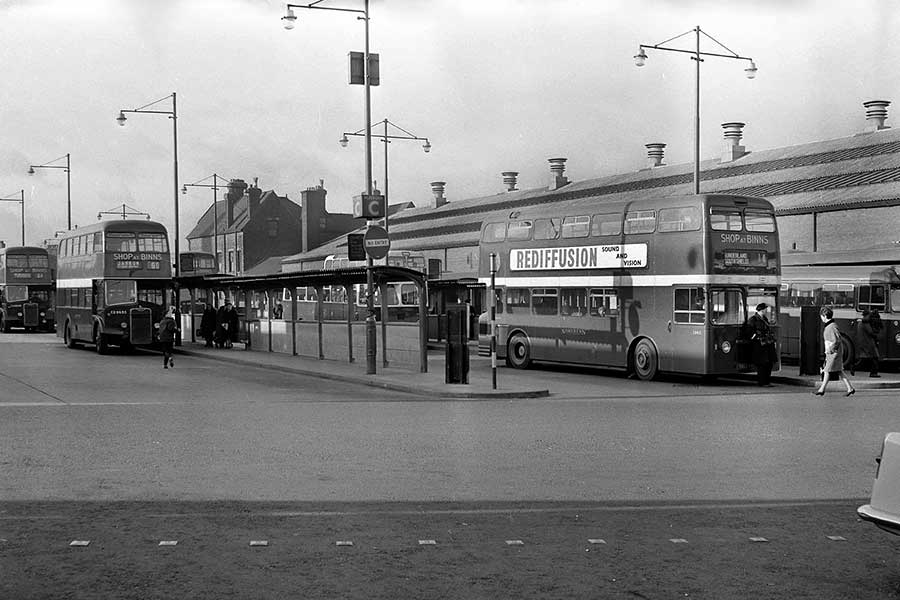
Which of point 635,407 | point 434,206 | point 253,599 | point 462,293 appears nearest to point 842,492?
point 253,599

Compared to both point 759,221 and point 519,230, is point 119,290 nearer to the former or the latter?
point 519,230

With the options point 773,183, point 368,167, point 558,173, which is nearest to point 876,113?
point 773,183

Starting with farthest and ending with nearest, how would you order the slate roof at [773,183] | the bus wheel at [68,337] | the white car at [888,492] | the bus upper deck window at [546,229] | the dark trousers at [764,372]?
the bus wheel at [68,337], the slate roof at [773,183], the bus upper deck window at [546,229], the dark trousers at [764,372], the white car at [888,492]

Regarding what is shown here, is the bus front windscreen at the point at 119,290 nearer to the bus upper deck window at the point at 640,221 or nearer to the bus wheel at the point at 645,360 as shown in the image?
the bus upper deck window at the point at 640,221

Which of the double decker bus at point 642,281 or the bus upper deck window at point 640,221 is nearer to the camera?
the double decker bus at point 642,281

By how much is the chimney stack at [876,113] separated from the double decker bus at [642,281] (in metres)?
25.5

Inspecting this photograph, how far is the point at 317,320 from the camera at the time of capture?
33.2m

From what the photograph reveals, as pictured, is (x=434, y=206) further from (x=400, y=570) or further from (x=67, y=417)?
(x=400, y=570)

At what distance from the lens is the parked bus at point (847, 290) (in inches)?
1079

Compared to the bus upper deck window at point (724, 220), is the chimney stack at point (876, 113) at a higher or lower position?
higher

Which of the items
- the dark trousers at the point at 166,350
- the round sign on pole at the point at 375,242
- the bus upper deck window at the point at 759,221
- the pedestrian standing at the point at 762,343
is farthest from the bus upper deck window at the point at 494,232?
the dark trousers at the point at 166,350

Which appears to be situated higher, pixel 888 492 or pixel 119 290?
pixel 119 290

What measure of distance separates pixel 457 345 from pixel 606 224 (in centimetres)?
605

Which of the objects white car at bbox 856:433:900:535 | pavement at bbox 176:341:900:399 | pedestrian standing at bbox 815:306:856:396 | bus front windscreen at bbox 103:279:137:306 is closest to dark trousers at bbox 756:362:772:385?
pavement at bbox 176:341:900:399
